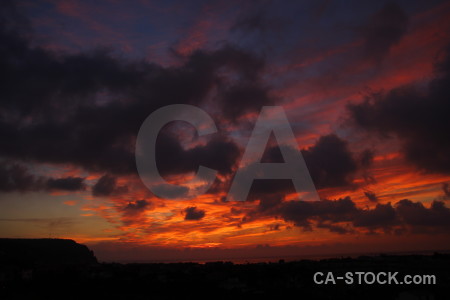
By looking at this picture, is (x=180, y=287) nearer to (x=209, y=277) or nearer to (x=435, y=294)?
(x=209, y=277)

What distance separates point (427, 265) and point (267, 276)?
124 ft

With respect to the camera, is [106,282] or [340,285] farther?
[106,282]

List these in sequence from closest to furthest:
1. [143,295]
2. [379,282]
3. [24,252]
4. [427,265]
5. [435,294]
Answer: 1. [435,294]
2. [143,295]
3. [379,282]
4. [427,265]
5. [24,252]

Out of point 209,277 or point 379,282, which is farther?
point 209,277

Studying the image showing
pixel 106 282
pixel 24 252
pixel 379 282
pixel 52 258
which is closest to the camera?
pixel 379 282

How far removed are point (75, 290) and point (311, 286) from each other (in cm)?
4554

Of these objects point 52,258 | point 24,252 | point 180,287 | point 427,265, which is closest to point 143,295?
point 180,287

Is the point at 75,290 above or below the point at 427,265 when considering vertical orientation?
below

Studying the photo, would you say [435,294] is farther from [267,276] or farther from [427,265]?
[267,276]

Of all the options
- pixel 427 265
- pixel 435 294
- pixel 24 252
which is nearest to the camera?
pixel 435 294

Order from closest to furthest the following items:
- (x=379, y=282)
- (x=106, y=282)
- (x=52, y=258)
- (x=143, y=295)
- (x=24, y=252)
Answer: (x=143, y=295)
(x=379, y=282)
(x=106, y=282)
(x=24, y=252)
(x=52, y=258)

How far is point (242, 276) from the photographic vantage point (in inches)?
3632

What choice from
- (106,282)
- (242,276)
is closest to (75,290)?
(106,282)

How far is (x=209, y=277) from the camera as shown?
92.1m
